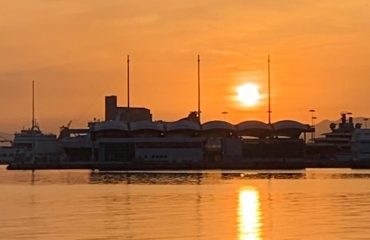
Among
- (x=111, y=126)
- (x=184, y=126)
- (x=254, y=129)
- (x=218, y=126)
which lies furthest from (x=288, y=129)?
(x=111, y=126)

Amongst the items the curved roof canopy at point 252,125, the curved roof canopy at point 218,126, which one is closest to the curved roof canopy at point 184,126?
the curved roof canopy at point 218,126

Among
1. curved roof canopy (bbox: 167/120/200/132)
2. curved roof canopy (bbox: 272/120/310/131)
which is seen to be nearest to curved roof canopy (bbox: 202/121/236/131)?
curved roof canopy (bbox: 167/120/200/132)

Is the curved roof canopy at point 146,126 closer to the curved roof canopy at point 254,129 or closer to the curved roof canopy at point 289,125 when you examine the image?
the curved roof canopy at point 254,129

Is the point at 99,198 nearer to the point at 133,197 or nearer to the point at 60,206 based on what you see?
the point at 133,197

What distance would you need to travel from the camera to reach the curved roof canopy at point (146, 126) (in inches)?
7283

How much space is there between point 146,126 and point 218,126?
1484cm

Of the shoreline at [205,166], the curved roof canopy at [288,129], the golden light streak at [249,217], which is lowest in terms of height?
the golden light streak at [249,217]

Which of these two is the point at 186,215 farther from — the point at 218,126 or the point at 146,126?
the point at 218,126

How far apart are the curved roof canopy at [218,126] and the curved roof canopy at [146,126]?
8964 millimetres

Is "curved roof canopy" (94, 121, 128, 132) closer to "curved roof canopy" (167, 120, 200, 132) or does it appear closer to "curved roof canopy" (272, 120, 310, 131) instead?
"curved roof canopy" (167, 120, 200, 132)

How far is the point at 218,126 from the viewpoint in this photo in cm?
18975

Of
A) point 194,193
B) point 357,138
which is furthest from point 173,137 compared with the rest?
point 194,193

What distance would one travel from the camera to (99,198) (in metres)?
65.1

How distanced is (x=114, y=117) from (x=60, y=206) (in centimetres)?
14399
